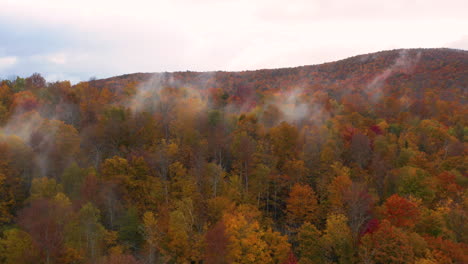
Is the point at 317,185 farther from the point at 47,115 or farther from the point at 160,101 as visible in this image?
the point at 47,115

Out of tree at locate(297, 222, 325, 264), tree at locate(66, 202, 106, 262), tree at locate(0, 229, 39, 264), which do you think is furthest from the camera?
tree at locate(297, 222, 325, 264)

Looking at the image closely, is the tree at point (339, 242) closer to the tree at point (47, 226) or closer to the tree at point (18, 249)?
the tree at point (47, 226)

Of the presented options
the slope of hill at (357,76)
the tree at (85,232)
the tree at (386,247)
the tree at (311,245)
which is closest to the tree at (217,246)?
the tree at (311,245)

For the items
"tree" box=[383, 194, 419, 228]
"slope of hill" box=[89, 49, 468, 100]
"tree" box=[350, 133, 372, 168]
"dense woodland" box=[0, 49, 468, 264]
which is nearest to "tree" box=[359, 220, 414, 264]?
"dense woodland" box=[0, 49, 468, 264]

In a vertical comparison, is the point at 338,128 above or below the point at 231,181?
above

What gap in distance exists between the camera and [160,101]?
62.7 meters

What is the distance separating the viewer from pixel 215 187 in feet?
132

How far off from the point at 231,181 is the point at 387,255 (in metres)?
20.5

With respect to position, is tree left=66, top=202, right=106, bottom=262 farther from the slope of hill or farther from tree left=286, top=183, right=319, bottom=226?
the slope of hill

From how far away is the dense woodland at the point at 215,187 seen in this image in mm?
31469

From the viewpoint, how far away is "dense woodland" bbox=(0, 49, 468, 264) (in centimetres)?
3147

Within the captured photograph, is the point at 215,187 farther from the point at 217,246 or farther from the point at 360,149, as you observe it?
the point at 360,149

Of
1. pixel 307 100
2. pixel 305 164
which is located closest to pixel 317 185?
pixel 305 164

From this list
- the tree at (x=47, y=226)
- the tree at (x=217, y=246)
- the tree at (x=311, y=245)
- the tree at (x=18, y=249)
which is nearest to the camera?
the tree at (x=18, y=249)
